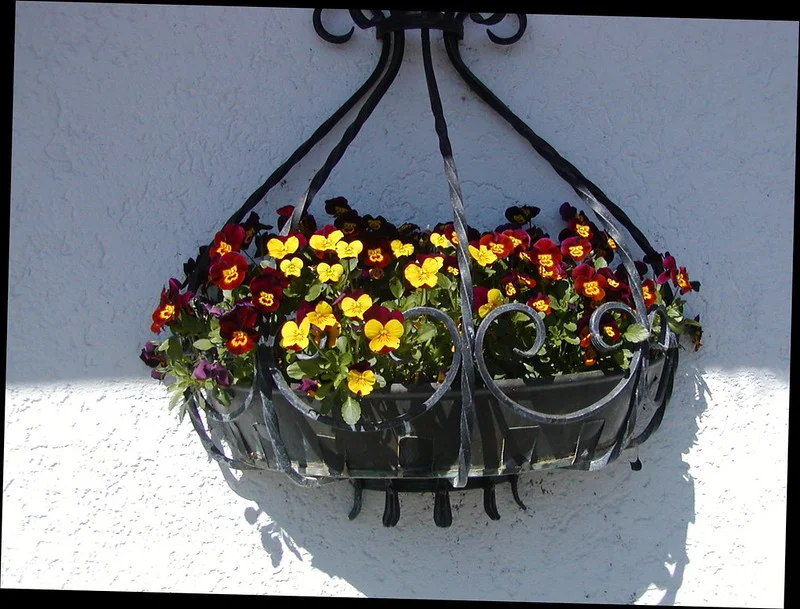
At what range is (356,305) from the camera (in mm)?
1328

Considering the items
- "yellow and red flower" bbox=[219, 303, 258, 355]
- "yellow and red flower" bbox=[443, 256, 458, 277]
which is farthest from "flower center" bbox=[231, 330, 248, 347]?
"yellow and red flower" bbox=[443, 256, 458, 277]

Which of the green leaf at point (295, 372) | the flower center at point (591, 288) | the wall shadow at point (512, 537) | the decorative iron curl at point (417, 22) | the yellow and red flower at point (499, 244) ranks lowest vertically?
the wall shadow at point (512, 537)

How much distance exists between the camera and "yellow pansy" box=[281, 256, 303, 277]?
1395 mm

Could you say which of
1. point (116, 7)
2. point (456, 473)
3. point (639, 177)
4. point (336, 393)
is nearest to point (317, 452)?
point (336, 393)

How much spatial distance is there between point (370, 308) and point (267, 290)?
18 centimetres

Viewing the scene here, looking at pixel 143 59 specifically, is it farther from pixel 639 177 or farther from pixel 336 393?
pixel 639 177

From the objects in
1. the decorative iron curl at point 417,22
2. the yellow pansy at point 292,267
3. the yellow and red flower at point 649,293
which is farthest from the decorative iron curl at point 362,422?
the decorative iron curl at point 417,22

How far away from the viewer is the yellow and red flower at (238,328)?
1.34m

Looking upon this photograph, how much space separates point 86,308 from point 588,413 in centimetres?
102

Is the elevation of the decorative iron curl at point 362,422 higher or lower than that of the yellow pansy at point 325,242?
lower

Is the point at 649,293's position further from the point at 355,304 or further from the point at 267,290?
the point at 267,290

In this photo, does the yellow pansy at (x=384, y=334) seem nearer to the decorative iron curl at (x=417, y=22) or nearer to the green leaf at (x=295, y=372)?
the green leaf at (x=295, y=372)

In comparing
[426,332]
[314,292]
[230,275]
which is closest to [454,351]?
[426,332]

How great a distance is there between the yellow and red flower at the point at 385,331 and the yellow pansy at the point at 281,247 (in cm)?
21
